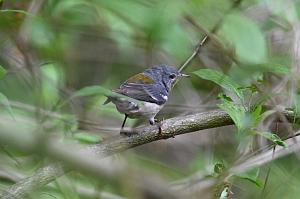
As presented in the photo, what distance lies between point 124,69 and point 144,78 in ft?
8.82

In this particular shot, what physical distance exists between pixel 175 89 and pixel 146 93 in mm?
2610

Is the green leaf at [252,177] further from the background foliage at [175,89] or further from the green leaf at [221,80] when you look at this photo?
the green leaf at [221,80]

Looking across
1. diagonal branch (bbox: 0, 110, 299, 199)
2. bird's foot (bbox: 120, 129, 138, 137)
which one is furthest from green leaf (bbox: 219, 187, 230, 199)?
bird's foot (bbox: 120, 129, 138, 137)

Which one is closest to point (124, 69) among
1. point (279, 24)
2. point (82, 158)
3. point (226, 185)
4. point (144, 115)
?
point (279, 24)

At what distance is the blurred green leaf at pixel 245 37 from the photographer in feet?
9.34

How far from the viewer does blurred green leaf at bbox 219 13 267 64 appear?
2846 millimetres

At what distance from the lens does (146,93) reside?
323cm

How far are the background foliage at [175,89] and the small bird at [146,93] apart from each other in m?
0.15

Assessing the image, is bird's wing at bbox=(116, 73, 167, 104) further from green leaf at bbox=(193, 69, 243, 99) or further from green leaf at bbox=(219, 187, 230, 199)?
green leaf at bbox=(219, 187, 230, 199)

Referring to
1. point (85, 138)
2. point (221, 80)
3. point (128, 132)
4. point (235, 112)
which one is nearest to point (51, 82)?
point (85, 138)

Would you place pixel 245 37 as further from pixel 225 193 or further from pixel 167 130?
pixel 225 193

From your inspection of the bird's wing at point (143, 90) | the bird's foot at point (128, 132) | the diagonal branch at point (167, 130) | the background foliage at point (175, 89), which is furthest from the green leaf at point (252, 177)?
the bird's wing at point (143, 90)

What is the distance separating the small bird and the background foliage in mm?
148

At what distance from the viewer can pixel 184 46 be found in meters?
3.07
